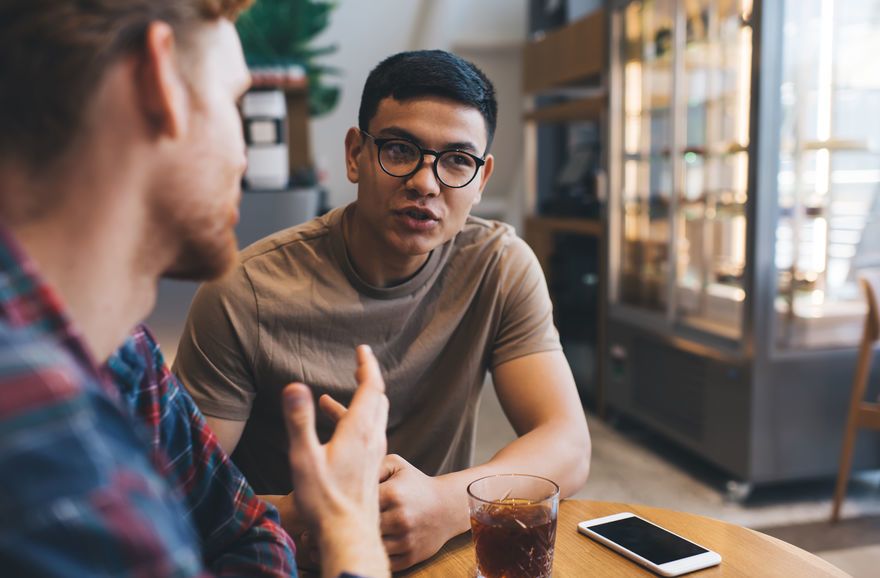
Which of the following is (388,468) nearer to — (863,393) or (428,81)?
(428,81)

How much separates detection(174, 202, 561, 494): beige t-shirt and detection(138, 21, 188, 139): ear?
74 centimetres

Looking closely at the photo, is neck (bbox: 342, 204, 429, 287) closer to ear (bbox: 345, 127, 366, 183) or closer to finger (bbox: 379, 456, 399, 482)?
ear (bbox: 345, 127, 366, 183)

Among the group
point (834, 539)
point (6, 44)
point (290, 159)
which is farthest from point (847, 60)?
point (6, 44)

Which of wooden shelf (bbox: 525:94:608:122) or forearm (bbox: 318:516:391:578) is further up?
wooden shelf (bbox: 525:94:608:122)

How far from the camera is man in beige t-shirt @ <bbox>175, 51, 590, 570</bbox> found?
129 centimetres

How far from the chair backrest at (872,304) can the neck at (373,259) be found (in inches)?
76.0

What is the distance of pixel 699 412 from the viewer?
3354 millimetres

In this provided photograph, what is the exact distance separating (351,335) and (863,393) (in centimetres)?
227

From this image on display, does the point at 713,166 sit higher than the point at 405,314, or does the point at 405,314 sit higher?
the point at 713,166

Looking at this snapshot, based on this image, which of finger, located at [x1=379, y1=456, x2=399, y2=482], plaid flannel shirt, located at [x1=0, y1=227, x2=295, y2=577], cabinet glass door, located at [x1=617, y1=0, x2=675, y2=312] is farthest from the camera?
cabinet glass door, located at [x1=617, y1=0, x2=675, y2=312]

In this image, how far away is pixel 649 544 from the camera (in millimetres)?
1000

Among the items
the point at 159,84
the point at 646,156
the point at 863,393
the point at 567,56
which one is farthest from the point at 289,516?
the point at 567,56

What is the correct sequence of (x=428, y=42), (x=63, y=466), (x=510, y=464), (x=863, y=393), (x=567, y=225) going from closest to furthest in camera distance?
1. (x=63, y=466)
2. (x=510, y=464)
3. (x=863, y=393)
4. (x=567, y=225)
5. (x=428, y=42)

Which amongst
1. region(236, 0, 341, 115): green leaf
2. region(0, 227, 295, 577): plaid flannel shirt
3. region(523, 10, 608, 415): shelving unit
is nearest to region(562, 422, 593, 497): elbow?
region(0, 227, 295, 577): plaid flannel shirt
